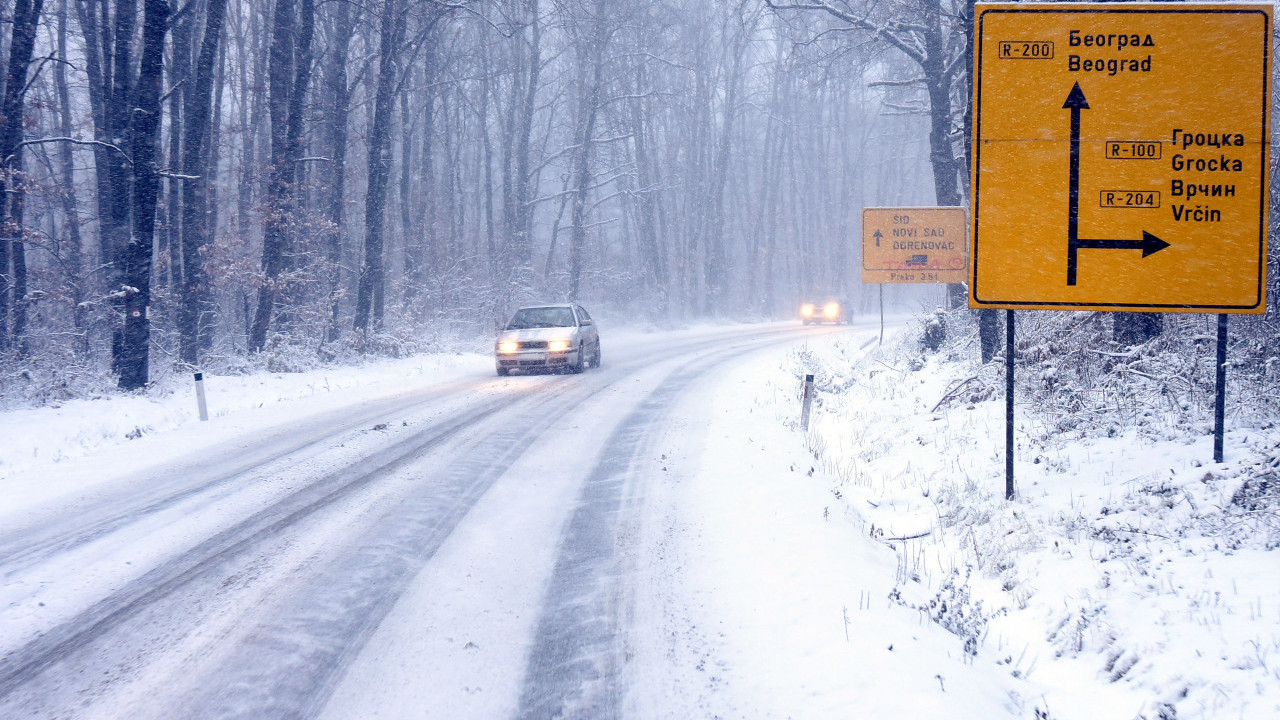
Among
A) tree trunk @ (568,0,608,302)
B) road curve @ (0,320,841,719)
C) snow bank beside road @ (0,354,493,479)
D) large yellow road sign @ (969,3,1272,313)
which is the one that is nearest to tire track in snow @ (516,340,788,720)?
road curve @ (0,320,841,719)

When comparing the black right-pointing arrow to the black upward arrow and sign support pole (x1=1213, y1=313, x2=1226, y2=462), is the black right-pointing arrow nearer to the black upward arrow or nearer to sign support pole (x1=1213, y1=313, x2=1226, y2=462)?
the black upward arrow

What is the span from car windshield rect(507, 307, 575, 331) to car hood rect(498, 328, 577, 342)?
333mm

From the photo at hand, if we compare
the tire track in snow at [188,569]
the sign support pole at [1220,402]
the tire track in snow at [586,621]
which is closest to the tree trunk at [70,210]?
the tire track in snow at [188,569]

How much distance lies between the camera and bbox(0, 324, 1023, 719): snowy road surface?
3588 millimetres

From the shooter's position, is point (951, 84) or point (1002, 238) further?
point (951, 84)

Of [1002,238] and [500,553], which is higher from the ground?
[1002,238]

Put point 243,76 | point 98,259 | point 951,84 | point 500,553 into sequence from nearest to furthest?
point 500,553 → point 951,84 → point 98,259 → point 243,76

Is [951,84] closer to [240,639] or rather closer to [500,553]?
[500,553]

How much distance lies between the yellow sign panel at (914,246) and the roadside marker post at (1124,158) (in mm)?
12185

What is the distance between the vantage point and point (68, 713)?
3408 mm

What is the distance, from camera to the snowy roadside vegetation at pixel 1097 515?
387 centimetres

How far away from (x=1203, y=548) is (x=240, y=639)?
6080mm

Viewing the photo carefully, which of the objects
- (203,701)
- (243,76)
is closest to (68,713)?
(203,701)

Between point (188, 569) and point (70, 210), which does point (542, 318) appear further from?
point (70, 210)
